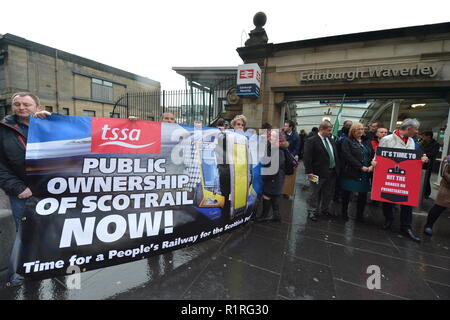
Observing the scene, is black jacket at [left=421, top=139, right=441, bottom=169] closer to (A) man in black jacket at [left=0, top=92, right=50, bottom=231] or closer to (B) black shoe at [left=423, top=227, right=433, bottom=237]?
(B) black shoe at [left=423, top=227, right=433, bottom=237]

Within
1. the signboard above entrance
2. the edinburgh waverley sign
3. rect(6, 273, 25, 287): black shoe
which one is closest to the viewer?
rect(6, 273, 25, 287): black shoe

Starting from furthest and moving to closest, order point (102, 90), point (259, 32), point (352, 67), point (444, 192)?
point (102, 90) < point (259, 32) < point (352, 67) < point (444, 192)

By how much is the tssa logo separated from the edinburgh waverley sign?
6.37 metres

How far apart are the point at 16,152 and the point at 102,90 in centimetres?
2539

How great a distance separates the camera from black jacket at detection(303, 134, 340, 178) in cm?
389

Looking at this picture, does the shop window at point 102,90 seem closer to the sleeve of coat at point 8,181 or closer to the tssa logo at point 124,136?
the sleeve of coat at point 8,181

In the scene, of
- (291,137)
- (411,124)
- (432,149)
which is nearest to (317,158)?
(411,124)

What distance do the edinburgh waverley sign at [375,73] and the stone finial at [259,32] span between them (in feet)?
6.38

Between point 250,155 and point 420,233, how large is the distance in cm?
336

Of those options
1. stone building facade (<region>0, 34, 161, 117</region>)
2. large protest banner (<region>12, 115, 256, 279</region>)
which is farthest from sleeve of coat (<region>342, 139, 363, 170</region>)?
stone building facade (<region>0, 34, 161, 117</region>)

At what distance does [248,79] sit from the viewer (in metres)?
7.09

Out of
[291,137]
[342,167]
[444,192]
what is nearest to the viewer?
[444,192]

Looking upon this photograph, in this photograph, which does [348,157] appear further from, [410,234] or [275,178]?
[410,234]

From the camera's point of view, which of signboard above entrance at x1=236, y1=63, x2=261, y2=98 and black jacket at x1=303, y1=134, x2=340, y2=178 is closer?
black jacket at x1=303, y1=134, x2=340, y2=178
